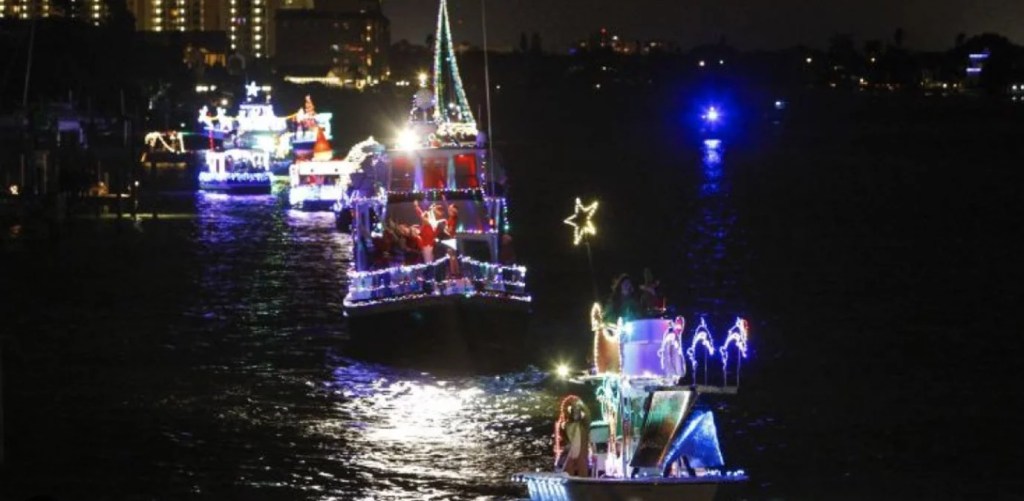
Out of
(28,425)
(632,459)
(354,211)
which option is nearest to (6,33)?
(354,211)

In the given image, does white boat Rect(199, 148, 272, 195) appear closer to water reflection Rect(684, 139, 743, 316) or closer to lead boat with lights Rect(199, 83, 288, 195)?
lead boat with lights Rect(199, 83, 288, 195)

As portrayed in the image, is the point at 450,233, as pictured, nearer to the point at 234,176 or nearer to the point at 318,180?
the point at 318,180

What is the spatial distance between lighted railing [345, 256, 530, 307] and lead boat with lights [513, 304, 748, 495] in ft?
43.9

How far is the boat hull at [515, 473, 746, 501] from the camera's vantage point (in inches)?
826

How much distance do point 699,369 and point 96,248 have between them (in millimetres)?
30737

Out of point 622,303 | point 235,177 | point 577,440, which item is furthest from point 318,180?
point 577,440

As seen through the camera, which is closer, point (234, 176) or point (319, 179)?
point (319, 179)

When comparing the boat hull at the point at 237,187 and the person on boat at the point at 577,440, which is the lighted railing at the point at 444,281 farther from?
the boat hull at the point at 237,187

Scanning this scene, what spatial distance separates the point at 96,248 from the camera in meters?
63.2

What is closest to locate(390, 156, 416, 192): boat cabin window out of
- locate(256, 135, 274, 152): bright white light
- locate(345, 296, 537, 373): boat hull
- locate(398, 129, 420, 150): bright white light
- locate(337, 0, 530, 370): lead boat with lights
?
locate(337, 0, 530, 370): lead boat with lights

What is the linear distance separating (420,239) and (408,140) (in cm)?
1192

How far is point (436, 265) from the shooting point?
1449 inches

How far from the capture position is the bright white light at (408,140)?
159 feet

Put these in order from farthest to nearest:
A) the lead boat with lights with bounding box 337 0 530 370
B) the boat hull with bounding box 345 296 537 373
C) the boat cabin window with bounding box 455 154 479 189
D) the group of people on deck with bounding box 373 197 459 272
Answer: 1. the boat cabin window with bounding box 455 154 479 189
2. the group of people on deck with bounding box 373 197 459 272
3. the lead boat with lights with bounding box 337 0 530 370
4. the boat hull with bounding box 345 296 537 373
